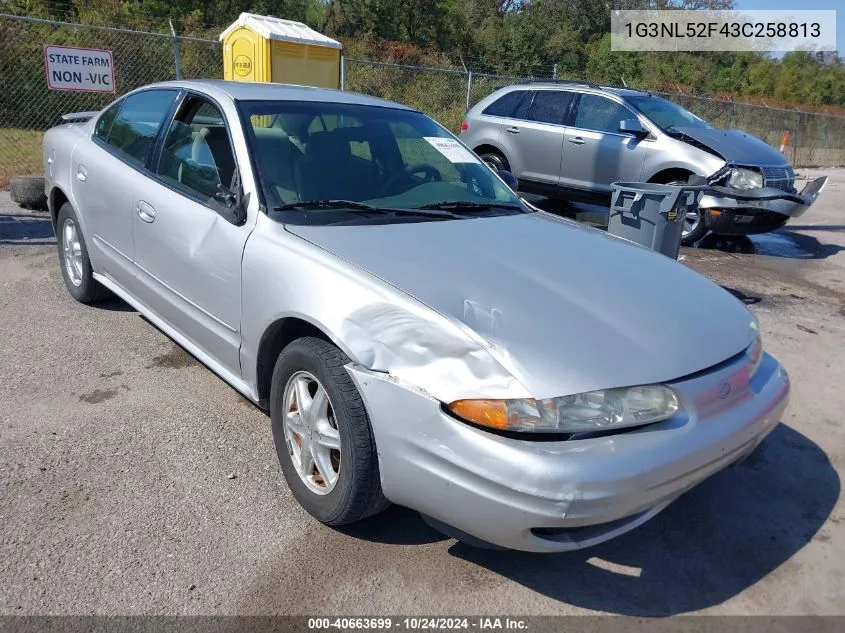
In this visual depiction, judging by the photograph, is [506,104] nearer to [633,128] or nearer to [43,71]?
[633,128]

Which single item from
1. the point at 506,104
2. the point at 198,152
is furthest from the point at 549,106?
the point at 198,152

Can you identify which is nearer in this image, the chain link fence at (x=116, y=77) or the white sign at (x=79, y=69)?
the white sign at (x=79, y=69)

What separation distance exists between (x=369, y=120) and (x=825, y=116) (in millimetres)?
25442

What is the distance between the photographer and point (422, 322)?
7.85 ft

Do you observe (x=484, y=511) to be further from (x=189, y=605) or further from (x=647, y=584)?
(x=189, y=605)

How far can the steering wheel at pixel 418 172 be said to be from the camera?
11.9 feet

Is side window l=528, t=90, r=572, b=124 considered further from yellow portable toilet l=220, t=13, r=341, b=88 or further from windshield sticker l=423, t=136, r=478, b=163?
windshield sticker l=423, t=136, r=478, b=163

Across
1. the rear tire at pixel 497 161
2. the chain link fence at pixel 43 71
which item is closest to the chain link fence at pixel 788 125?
the rear tire at pixel 497 161

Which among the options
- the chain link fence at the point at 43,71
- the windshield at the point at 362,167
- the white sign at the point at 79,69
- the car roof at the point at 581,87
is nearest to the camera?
the windshield at the point at 362,167

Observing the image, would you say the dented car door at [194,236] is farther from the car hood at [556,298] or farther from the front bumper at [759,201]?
the front bumper at [759,201]

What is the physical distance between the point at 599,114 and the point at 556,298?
7026 millimetres

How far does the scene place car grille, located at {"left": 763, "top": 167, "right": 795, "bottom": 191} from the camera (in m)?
7.86

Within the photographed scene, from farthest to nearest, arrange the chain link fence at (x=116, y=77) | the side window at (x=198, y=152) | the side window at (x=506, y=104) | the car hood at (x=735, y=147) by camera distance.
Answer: the chain link fence at (x=116, y=77) → the side window at (x=506, y=104) → the car hood at (x=735, y=147) → the side window at (x=198, y=152)

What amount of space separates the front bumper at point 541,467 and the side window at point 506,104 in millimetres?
7876
